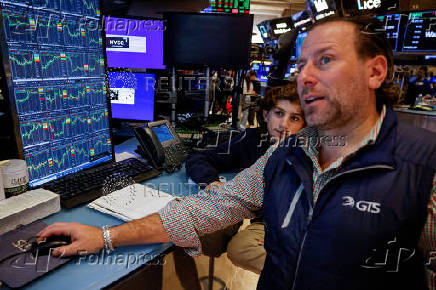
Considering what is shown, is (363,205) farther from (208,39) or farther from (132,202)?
(208,39)

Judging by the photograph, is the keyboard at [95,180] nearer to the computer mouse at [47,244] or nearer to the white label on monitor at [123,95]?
the computer mouse at [47,244]

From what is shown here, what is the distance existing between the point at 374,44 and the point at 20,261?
3.93 feet

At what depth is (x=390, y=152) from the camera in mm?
774

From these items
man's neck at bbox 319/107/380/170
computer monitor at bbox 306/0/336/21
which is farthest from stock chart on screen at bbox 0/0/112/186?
computer monitor at bbox 306/0/336/21

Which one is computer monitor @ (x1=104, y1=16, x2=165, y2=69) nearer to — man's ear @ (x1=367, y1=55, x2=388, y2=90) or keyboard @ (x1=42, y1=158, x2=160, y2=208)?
keyboard @ (x1=42, y1=158, x2=160, y2=208)

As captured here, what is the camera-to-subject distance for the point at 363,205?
77 cm

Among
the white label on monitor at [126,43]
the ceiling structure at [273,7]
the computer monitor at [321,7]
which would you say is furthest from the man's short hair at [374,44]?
the ceiling structure at [273,7]

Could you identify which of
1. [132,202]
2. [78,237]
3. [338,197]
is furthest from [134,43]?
[338,197]

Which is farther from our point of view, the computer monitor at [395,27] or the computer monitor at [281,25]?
the computer monitor at [281,25]

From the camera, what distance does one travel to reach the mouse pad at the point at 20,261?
73 cm

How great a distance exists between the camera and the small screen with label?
1597mm

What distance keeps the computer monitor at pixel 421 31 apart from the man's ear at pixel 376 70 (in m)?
4.04

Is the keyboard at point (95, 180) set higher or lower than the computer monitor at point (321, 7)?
lower

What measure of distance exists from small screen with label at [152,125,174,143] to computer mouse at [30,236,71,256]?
0.80 meters
